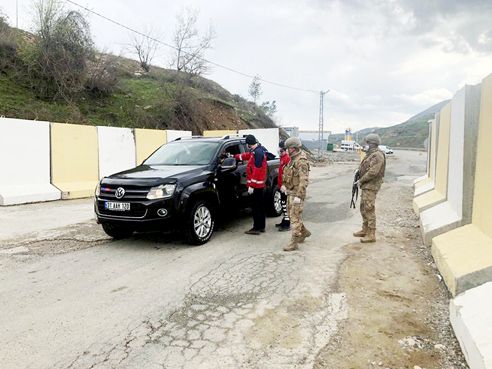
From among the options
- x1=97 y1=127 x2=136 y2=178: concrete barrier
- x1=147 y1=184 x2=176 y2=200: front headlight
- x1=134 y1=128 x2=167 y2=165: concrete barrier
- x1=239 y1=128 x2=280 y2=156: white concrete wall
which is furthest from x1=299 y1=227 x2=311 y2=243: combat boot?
x1=239 y1=128 x2=280 y2=156: white concrete wall

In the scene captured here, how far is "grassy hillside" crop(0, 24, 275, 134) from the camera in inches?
722

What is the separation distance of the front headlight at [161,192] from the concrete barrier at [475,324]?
13.2 feet

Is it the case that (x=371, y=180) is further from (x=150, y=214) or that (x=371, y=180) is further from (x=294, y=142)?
(x=150, y=214)

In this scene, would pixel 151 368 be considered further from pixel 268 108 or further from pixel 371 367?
pixel 268 108

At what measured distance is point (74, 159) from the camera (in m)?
12.4

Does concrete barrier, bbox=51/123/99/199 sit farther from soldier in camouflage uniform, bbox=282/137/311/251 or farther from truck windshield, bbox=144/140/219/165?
soldier in camouflage uniform, bbox=282/137/311/251

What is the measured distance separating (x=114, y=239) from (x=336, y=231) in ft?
13.4

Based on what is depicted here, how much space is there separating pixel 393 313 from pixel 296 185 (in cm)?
287

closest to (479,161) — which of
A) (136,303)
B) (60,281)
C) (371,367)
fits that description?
(371,367)

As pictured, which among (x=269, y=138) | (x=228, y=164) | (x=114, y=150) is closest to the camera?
(x=228, y=164)

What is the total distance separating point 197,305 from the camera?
411 cm

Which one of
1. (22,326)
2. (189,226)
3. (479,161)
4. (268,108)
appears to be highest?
(268,108)

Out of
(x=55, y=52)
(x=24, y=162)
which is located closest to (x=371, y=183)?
(x=24, y=162)

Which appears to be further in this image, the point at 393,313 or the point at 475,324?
the point at 393,313
